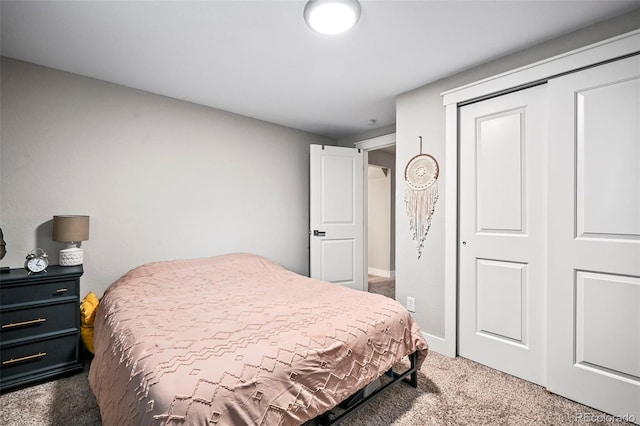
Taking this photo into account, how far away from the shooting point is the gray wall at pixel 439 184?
2.53m

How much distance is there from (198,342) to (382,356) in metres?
1.03

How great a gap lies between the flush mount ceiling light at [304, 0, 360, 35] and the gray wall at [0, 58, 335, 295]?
193cm

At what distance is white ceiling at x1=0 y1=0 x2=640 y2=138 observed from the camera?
1.71 m

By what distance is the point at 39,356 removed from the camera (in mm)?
2049

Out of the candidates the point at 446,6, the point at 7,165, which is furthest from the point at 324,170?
the point at 7,165

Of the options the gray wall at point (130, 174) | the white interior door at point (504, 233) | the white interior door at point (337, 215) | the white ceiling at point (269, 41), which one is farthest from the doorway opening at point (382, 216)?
the white interior door at point (504, 233)

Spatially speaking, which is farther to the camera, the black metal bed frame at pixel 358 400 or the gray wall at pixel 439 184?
the gray wall at pixel 439 184

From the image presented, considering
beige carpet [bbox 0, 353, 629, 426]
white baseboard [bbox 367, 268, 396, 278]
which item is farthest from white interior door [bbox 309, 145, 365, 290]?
beige carpet [bbox 0, 353, 629, 426]

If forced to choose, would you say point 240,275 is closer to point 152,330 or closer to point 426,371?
point 152,330

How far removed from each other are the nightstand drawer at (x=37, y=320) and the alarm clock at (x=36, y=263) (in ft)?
0.88

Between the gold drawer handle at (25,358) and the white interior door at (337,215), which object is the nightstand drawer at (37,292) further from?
the white interior door at (337,215)

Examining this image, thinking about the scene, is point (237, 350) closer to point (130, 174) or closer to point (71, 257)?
point (71, 257)

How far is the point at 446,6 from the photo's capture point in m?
1.69

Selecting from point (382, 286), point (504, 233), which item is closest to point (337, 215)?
point (382, 286)
